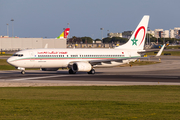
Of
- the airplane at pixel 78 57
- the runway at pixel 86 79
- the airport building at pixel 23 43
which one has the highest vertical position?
the airport building at pixel 23 43

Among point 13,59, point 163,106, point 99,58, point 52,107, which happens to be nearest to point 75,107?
point 52,107

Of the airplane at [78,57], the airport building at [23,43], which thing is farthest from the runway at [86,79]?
the airport building at [23,43]

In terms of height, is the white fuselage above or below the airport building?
below

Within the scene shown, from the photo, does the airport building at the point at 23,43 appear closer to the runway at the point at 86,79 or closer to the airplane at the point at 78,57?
the airplane at the point at 78,57

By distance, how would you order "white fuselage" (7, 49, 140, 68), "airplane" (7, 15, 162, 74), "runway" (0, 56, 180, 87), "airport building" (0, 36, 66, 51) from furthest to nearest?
"airport building" (0, 36, 66, 51) < "airplane" (7, 15, 162, 74) < "white fuselage" (7, 49, 140, 68) < "runway" (0, 56, 180, 87)

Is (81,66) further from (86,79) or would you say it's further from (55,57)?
(86,79)

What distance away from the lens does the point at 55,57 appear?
46.0 m

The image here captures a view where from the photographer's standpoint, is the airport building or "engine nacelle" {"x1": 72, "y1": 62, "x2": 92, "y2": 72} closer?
"engine nacelle" {"x1": 72, "y1": 62, "x2": 92, "y2": 72}

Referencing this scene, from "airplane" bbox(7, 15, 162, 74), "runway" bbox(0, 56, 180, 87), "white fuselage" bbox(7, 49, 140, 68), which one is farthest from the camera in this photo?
"airplane" bbox(7, 15, 162, 74)

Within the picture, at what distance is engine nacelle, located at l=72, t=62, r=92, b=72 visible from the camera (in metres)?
45.2

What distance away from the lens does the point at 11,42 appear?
157m

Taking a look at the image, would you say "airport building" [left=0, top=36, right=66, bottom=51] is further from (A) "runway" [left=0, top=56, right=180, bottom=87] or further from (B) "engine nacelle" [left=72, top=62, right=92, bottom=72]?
(A) "runway" [left=0, top=56, right=180, bottom=87]

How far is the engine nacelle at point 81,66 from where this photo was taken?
45.2 metres

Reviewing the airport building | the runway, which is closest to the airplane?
the runway
